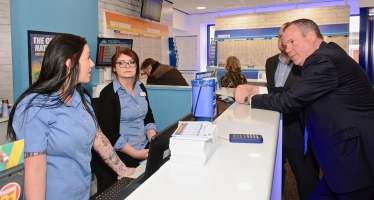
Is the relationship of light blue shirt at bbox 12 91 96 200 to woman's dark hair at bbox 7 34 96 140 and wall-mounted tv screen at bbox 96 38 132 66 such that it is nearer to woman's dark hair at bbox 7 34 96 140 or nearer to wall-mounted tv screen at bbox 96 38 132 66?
woman's dark hair at bbox 7 34 96 140

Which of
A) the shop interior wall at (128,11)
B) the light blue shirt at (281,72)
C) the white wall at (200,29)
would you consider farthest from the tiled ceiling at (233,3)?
the light blue shirt at (281,72)

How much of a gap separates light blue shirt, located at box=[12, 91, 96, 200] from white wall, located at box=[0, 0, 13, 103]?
378cm

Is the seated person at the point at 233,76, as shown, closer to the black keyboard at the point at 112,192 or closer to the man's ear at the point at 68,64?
the black keyboard at the point at 112,192

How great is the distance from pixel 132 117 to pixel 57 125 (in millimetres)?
1030

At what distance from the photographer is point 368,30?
8320mm

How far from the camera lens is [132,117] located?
7.80ft

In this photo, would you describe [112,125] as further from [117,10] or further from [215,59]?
[215,59]

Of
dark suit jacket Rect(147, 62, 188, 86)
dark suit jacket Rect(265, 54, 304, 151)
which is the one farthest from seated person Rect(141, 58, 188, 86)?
dark suit jacket Rect(265, 54, 304, 151)

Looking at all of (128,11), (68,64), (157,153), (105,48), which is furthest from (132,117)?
(128,11)

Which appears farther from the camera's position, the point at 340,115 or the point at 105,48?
the point at 105,48

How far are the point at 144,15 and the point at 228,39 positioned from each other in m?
4.24

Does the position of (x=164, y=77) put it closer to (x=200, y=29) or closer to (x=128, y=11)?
(x=128, y=11)

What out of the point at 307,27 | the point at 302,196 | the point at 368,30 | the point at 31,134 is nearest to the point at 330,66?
the point at 307,27

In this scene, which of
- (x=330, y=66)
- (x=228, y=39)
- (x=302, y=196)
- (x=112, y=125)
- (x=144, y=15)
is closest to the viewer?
(x=330, y=66)
